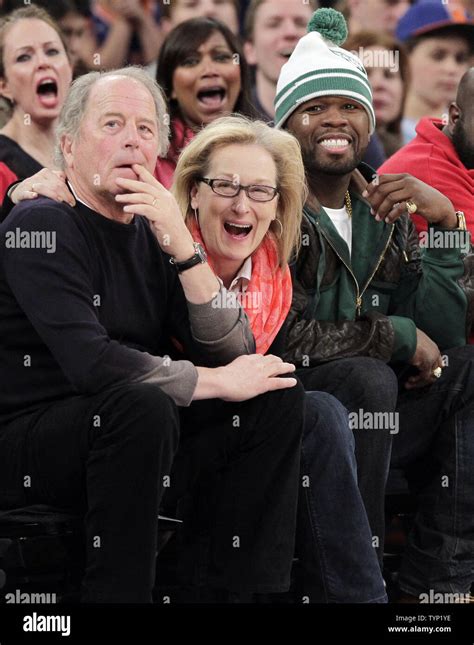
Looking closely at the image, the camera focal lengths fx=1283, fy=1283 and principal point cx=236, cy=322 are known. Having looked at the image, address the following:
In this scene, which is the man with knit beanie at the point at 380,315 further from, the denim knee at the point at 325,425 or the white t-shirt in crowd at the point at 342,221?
the denim knee at the point at 325,425

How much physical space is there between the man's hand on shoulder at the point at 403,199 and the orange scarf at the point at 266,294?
38 centimetres

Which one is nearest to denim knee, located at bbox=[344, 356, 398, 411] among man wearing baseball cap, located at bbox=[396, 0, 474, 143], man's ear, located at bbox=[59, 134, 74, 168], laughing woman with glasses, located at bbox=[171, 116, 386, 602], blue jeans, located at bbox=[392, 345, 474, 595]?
laughing woman with glasses, located at bbox=[171, 116, 386, 602]

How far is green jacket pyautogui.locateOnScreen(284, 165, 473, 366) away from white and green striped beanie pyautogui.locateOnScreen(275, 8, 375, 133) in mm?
236

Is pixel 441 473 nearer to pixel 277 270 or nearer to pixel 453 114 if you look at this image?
pixel 277 270

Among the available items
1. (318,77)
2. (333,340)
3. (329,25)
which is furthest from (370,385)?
(329,25)

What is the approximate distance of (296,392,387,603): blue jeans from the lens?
107 inches

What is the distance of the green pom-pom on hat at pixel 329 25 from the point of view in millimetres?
3439

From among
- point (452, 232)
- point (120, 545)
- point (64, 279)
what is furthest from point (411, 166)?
point (120, 545)

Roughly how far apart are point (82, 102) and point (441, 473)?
124cm

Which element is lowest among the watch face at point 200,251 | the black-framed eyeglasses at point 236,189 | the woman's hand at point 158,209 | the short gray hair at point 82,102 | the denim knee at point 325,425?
the denim knee at point 325,425

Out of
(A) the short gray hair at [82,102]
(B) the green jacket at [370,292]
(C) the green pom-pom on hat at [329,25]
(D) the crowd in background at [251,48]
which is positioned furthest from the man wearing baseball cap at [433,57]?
(A) the short gray hair at [82,102]

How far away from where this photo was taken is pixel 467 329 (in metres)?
3.43

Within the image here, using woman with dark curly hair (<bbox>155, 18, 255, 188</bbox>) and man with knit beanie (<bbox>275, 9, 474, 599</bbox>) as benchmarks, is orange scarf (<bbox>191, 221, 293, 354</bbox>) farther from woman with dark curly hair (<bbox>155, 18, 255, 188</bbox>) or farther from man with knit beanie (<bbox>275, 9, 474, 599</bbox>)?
woman with dark curly hair (<bbox>155, 18, 255, 188</bbox>)

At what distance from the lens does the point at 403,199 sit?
10.7 ft
